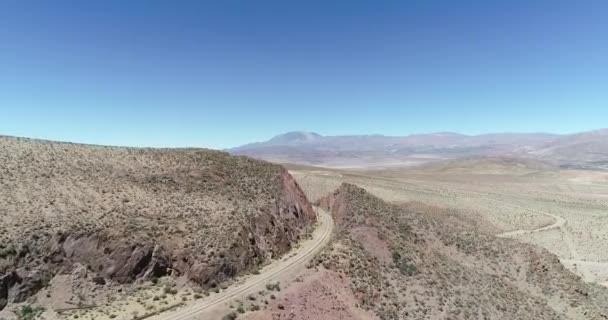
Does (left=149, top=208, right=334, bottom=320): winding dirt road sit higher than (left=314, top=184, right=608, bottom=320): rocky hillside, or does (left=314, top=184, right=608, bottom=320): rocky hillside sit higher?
(left=149, top=208, right=334, bottom=320): winding dirt road

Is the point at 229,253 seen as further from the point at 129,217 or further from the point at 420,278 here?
the point at 420,278

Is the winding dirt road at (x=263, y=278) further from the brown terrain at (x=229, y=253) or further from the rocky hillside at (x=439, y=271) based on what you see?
the rocky hillside at (x=439, y=271)

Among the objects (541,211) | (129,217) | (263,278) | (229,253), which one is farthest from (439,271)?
(541,211)

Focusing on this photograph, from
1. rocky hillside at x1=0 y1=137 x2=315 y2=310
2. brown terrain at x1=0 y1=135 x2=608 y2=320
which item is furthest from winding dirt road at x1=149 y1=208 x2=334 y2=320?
rocky hillside at x1=0 y1=137 x2=315 y2=310

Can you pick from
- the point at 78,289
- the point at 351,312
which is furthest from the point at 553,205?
the point at 78,289

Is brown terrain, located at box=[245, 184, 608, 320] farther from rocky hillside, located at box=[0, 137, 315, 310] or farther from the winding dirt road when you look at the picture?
rocky hillside, located at box=[0, 137, 315, 310]

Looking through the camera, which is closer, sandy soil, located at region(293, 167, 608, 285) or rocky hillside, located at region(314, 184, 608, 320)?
rocky hillside, located at region(314, 184, 608, 320)
